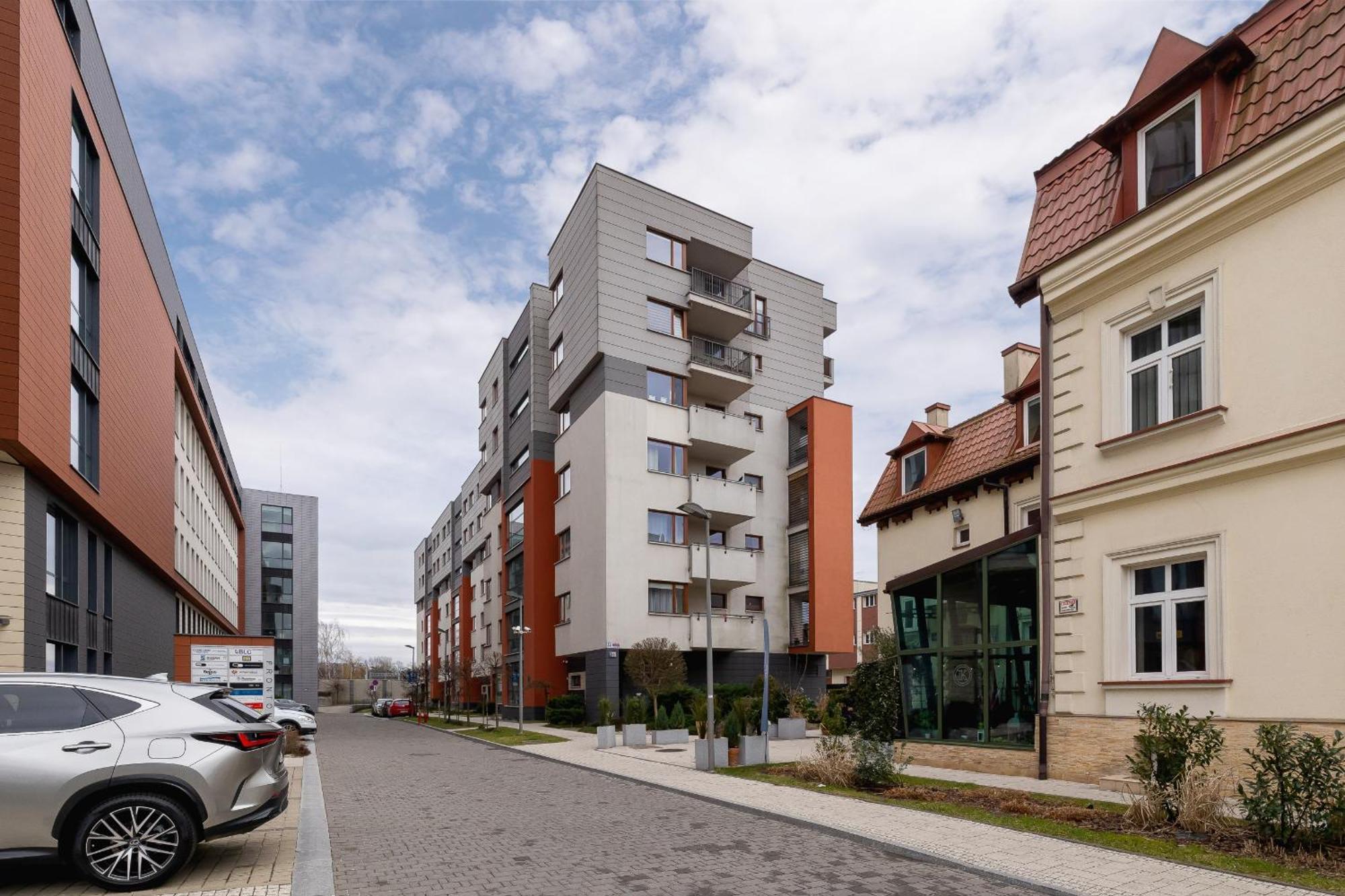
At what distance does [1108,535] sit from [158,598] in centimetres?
2953

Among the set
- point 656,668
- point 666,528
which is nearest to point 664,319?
point 666,528

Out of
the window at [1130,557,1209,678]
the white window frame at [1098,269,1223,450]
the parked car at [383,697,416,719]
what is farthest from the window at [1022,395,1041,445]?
the parked car at [383,697,416,719]

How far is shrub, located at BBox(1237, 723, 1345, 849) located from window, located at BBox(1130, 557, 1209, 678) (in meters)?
3.40

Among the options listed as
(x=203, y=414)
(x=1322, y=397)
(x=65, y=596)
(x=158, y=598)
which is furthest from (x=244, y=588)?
(x=1322, y=397)

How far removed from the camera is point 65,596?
60.7 ft

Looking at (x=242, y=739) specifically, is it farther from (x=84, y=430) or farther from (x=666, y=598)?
(x=666, y=598)

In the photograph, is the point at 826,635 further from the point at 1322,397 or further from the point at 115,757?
the point at 115,757

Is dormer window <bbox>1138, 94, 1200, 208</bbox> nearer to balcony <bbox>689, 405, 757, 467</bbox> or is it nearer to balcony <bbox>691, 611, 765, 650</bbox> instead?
A: balcony <bbox>689, 405, 757, 467</bbox>

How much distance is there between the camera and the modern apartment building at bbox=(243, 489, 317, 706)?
74750mm

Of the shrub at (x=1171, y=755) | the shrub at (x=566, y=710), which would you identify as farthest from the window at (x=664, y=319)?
the shrub at (x=1171, y=755)

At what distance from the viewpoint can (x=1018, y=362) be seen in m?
23.9

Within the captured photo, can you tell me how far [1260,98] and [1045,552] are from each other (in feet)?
22.6

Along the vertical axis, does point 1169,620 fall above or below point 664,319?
below

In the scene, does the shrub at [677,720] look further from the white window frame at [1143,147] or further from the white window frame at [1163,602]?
the white window frame at [1143,147]
